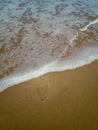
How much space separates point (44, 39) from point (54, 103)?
4.45ft

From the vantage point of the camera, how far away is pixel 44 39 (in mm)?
3275

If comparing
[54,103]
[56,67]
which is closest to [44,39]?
[56,67]

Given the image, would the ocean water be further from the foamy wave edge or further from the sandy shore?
the sandy shore

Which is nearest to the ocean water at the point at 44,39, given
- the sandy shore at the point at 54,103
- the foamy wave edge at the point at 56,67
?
the foamy wave edge at the point at 56,67

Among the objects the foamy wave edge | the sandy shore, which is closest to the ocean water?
the foamy wave edge

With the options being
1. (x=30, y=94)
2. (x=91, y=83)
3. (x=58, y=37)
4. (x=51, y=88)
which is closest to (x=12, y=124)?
(x=30, y=94)

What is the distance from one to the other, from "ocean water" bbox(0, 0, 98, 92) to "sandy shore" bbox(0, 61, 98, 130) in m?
0.16

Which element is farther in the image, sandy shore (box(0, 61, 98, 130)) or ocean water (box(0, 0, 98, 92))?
ocean water (box(0, 0, 98, 92))

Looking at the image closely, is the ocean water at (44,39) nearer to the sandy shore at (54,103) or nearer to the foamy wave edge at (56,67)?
the foamy wave edge at (56,67)

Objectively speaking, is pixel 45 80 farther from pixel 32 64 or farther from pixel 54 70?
pixel 32 64

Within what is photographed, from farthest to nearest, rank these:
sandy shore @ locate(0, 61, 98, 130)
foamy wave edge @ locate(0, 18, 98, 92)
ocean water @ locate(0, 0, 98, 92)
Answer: ocean water @ locate(0, 0, 98, 92) → foamy wave edge @ locate(0, 18, 98, 92) → sandy shore @ locate(0, 61, 98, 130)

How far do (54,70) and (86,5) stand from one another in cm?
276

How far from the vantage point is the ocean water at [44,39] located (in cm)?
270

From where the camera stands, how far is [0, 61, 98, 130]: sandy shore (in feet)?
6.72
